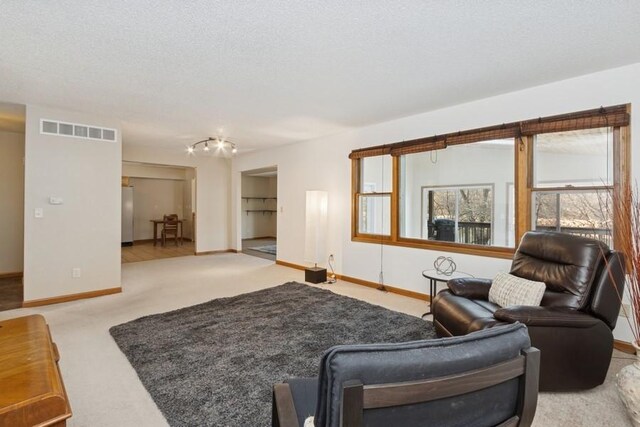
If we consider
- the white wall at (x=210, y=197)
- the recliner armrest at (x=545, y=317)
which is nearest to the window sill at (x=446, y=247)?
the recliner armrest at (x=545, y=317)

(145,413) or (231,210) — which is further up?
(231,210)

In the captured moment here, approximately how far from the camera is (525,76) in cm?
307

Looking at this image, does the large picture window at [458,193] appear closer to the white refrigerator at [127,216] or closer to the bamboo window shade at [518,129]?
the bamboo window shade at [518,129]

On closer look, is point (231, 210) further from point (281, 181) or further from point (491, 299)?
point (491, 299)

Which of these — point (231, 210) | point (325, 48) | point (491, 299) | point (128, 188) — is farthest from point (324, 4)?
point (128, 188)

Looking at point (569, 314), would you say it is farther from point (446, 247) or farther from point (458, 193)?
point (458, 193)

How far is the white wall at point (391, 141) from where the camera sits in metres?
3.01

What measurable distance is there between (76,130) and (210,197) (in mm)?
3979

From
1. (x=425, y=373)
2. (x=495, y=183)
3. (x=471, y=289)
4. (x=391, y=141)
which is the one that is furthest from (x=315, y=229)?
(x=425, y=373)

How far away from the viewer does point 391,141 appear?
472 cm

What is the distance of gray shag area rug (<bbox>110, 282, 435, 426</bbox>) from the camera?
2023 mm

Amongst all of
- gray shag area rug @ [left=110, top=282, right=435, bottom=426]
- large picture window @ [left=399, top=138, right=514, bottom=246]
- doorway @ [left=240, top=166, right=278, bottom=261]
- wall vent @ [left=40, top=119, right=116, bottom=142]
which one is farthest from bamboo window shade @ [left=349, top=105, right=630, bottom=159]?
doorway @ [left=240, top=166, right=278, bottom=261]

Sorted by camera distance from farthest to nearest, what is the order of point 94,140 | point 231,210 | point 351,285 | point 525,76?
1. point 231,210
2. point 351,285
3. point 94,140
4. point 525,76

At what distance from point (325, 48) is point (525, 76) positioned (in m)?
2.01
